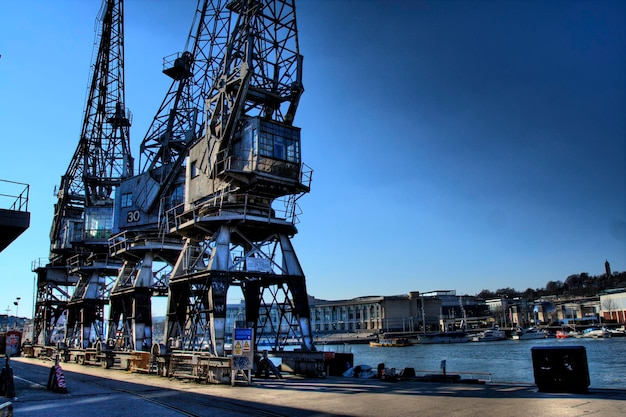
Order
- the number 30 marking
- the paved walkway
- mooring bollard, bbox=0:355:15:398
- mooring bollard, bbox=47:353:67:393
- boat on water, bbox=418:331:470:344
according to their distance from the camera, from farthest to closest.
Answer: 1. boat on water, bbox=418:331:470:344
2. the number 30 marking
3. mooring bollard, bbox=47:353:67:393
4. mooring bollard, bbox=0:355:15:398
5. the paved walkway

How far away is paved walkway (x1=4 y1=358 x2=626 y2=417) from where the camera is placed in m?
15.3

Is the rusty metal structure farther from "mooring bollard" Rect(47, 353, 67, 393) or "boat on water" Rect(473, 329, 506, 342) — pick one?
"boat on water" Rect(473, 329, 506, 342)

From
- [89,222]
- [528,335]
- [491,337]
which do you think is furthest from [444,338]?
[89,222]

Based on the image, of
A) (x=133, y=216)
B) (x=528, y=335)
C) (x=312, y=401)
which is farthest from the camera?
(x=528, y=335)

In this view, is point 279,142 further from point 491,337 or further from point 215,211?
point 491,337

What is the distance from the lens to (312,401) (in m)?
18.6

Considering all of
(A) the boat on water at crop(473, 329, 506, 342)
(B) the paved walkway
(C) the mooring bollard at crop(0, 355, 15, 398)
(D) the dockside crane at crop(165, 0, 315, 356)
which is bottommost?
(A) the boat on water at crop(473, 329, 506, 342)

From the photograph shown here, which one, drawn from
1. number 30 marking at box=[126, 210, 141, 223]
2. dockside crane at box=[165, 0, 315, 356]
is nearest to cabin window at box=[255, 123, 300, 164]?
dockside crane at box=[165, 0, 315, 356]

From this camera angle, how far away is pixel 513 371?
53500mm

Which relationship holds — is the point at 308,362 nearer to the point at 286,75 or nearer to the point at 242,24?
the point at 286,75

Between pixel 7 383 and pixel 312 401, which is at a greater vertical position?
pixel 7 383

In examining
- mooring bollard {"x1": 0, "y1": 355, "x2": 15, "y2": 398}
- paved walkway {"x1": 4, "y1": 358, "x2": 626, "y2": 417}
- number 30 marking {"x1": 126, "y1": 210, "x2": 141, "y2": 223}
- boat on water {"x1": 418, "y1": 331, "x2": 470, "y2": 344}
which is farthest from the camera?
boat on water {"x1": 418, "y1": 331, "x2": 470, "y2": 344}

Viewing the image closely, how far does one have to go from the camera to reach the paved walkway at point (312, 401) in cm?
1533

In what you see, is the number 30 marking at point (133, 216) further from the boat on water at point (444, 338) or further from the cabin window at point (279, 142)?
the boat on water at point (444, 338)
